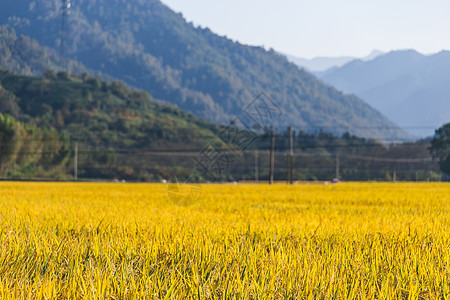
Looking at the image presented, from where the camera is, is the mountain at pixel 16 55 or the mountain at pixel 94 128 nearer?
the mountain at pixel 94 128

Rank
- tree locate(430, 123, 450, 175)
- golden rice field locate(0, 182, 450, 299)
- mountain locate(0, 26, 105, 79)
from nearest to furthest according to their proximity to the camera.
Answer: golden rice field locate(0, 182, 450, 299) → tree locate(430, 123, 450, 175) → mountain locate(0, 26, 105, 79)

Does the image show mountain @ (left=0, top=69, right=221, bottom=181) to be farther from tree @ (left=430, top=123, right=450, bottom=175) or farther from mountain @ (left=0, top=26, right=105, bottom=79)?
tree @ (left=430, top=123, right=450, bottom=175)

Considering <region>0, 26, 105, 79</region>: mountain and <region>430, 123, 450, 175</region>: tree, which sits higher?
<region>0, 26, 105, 79</region>: mountain

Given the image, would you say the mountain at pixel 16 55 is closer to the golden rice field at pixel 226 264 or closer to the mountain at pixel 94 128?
the mountain at pixel 94 128

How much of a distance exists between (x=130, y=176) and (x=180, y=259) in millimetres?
83045

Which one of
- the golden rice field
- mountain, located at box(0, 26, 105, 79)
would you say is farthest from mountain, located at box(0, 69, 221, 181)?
the golden rice field

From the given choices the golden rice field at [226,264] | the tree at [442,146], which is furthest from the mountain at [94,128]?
the golden rice field at [226,264]

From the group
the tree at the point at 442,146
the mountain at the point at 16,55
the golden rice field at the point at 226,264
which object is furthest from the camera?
the mountain at the point at 16,55

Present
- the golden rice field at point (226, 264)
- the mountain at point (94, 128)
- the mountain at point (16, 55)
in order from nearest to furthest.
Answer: the golden rice field at point (226, 264) → the mountain at point (94, 128) → the mountain at point (16, 55)

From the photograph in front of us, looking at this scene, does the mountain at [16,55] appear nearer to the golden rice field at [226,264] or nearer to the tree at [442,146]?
the tree at [442,146]

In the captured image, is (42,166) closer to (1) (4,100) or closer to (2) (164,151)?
(2) (164,151)

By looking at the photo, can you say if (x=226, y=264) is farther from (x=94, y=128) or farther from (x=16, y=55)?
(x=16, y=55)

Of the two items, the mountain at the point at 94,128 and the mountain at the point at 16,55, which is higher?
the mountain at the point at 16,55

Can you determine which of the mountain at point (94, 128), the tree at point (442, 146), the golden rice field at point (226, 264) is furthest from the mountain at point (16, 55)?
the golden rice field at point (226, 264)
